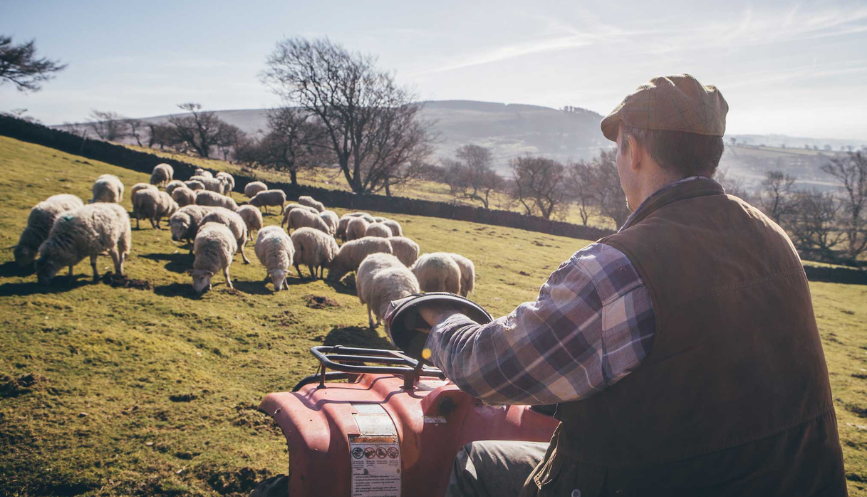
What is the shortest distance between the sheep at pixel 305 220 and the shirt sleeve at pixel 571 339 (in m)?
15.9

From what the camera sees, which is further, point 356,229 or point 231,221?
point 356,229

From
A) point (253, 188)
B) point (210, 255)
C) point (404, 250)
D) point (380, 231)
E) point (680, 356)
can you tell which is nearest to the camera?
point (680, 356)

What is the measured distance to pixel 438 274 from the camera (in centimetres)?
1015

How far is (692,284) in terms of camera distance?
1.36 metres

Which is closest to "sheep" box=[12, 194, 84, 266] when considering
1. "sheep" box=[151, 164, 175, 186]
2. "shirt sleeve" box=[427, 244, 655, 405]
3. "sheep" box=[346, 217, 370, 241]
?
"sheep" box=[346, 217, 370, 241]

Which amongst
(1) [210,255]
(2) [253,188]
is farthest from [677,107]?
(2) [253,188]

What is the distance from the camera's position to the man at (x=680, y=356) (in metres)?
1.36

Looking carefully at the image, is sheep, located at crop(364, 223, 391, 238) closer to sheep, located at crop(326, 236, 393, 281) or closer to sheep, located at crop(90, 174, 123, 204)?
sheep, located at crop(326, 236, 393, 281)

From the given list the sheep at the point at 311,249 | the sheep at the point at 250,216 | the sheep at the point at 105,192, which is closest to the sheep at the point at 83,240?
the sheep at the point at 311,249

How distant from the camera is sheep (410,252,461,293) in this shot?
10141 mm

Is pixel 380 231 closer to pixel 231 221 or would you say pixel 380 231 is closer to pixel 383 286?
pixel 231 221

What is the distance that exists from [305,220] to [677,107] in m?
16.4

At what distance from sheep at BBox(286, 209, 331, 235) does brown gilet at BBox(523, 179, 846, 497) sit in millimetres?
16212

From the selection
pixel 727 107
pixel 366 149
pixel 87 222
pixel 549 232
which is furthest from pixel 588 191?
pixel 727 107
